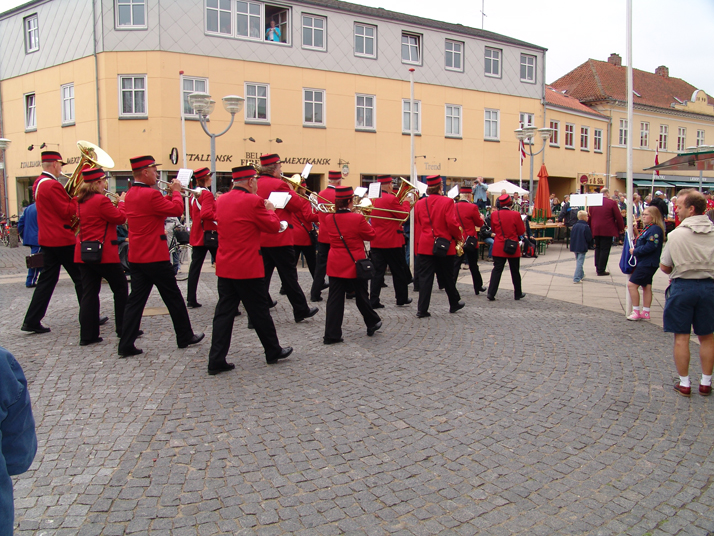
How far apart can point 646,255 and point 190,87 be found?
18.1 meters

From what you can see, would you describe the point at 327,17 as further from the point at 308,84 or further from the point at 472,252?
the point at 472,252

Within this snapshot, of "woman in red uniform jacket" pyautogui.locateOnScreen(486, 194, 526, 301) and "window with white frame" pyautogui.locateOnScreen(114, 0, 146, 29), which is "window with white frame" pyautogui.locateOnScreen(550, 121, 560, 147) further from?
"woman in red uniform jacket" pyautogui.locateOnScreen(486, 194, 526, 301)

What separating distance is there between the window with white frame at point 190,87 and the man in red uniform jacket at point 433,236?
1511 centimetres

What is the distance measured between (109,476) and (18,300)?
7.44 m

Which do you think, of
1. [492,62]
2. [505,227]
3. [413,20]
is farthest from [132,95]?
[492,62]

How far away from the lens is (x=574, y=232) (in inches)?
463

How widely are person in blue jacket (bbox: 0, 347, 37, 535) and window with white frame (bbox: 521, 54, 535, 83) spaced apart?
103 ft

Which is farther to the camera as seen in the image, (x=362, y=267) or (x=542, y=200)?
(x=542, y=200)

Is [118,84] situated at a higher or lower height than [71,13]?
lower

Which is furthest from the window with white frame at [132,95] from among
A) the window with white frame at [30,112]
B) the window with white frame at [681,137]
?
the window with white frame at [681,137]

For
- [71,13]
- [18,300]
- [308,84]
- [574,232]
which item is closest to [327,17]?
[308,84]

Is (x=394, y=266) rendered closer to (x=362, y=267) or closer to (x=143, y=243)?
(x=362, y=267)

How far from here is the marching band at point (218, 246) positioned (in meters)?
5.45

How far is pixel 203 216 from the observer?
8.02 metres
